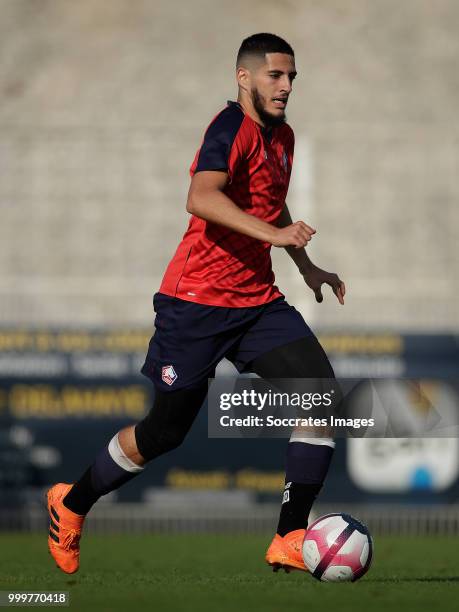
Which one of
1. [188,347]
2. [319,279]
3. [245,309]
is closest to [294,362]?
[245,309]

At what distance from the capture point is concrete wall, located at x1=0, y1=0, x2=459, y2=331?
1107 centimetres

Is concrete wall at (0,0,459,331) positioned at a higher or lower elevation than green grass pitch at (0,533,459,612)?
higher

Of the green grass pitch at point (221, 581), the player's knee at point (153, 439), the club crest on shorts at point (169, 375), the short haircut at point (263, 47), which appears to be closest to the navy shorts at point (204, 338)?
the club crest on shorts at point (169, 375)

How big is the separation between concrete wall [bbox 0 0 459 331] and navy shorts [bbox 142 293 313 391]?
467cm

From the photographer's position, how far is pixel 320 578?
482cm

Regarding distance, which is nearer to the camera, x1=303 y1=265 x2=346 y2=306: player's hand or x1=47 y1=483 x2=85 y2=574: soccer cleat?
x1=47 y1=483 x2=85 y2=574: soccer cleat

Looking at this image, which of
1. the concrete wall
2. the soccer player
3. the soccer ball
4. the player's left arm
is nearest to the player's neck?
the soccer player

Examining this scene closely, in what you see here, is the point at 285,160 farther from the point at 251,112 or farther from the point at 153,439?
the point at 153,439

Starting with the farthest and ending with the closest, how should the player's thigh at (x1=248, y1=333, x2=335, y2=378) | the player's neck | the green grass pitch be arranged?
the player's neck
the player's thigh at (x1=248, y1=333, x2=335, y2=378)
the green grass pitch

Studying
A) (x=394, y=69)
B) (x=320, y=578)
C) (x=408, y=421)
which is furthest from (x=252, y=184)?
(x=394, y=69)

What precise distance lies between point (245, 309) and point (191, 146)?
7.16 m

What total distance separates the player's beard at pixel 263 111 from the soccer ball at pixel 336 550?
59.3 inches

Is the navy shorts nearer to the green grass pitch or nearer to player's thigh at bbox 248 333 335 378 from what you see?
player's thigh at bbox 248 333 335 378

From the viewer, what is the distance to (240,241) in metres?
5.05
